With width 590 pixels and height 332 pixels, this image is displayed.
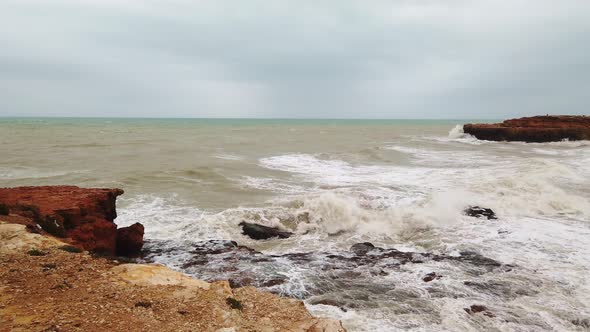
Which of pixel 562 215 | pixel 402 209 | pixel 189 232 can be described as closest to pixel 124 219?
pixel 189 232

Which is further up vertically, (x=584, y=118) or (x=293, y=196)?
(x=584, y=118)

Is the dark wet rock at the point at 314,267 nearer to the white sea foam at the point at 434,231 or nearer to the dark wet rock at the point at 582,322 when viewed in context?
the white sea foam at the point at 434,231

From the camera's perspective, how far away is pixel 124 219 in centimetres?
1377

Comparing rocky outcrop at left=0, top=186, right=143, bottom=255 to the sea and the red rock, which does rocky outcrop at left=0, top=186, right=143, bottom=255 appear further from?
the sea

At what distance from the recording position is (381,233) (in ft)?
42.2

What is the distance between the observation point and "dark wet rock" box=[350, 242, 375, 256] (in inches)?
421

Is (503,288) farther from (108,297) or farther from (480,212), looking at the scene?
(108,297)

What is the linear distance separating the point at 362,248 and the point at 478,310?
402 cm

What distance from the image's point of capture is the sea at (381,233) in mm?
7549

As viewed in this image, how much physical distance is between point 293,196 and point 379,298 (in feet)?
31.3

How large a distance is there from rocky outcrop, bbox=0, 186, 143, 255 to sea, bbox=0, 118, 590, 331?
3.62 feet

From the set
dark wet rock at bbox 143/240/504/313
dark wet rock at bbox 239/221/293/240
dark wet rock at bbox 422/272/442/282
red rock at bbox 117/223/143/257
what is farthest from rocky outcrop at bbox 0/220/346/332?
dark wet rock at bbox 239/221/293/240

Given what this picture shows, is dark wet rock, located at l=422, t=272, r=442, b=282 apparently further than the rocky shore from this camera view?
Yes

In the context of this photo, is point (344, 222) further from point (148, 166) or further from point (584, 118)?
point (584, 118)
